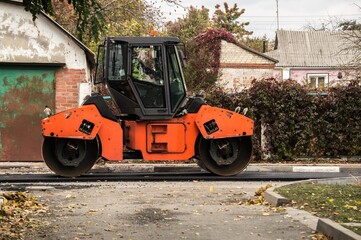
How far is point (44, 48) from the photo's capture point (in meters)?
21.0

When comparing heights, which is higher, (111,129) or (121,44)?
(121,44)

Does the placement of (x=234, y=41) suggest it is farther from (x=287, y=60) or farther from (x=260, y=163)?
(x=260, y=163)

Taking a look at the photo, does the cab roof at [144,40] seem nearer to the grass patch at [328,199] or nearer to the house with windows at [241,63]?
the grass patch at [328,199]

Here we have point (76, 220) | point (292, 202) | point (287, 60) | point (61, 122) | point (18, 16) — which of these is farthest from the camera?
point (287, 60)

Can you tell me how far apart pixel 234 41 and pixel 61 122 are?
37251 mm

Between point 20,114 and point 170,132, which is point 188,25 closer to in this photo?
point 20,114

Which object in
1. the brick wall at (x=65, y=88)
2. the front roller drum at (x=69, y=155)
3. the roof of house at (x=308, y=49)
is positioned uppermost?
the roof of house at (x=308, y=49)

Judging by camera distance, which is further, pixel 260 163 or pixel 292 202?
pixel 260 163

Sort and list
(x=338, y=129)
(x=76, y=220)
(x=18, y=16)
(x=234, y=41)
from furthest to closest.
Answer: (x=234, y=41) < (x=338, y=129) < (x=18, y=16) < (x=76, y=220)

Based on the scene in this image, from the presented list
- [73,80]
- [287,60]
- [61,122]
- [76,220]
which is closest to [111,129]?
[61,122]

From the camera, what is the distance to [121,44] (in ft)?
58.1

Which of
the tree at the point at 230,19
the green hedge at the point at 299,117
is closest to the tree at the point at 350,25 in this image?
the green hedge at the point at 299,117

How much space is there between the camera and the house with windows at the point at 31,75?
20802mm

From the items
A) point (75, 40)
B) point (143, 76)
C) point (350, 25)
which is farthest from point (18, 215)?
point (350, 25)
